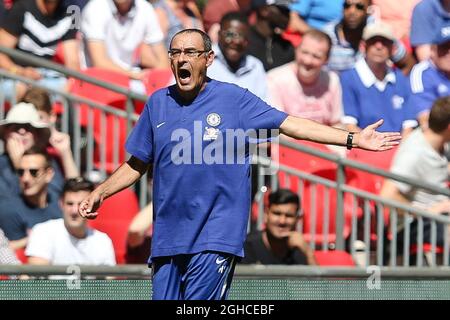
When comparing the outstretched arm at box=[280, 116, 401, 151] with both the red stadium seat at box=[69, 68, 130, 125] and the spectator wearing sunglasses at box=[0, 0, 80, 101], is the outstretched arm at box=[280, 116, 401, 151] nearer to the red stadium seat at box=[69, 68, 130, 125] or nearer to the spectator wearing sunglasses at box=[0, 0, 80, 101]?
the red stadium seat at box=[69, 68, 130, 125]

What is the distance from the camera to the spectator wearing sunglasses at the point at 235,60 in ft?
39.7

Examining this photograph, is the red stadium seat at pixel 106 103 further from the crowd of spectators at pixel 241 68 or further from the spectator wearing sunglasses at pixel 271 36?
the spectator wearing sunglasses at pixel 271 36

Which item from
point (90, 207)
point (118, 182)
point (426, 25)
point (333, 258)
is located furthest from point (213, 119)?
point (426, 25)

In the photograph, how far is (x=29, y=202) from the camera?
34.5 ft

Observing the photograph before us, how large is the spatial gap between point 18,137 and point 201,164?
3554mm

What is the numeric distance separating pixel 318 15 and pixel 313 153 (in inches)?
101

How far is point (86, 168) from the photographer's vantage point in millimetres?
11055

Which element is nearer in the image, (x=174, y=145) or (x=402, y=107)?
(x=174, y=145)

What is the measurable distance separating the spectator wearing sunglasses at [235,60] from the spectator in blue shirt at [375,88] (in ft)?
3.00

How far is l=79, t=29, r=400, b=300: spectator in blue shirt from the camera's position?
7.46 meters

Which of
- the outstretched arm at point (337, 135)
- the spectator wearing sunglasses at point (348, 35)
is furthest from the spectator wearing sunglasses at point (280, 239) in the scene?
the outstretched arm at point (337, 135)

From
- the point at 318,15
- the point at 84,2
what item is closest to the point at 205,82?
the point at 84,2
